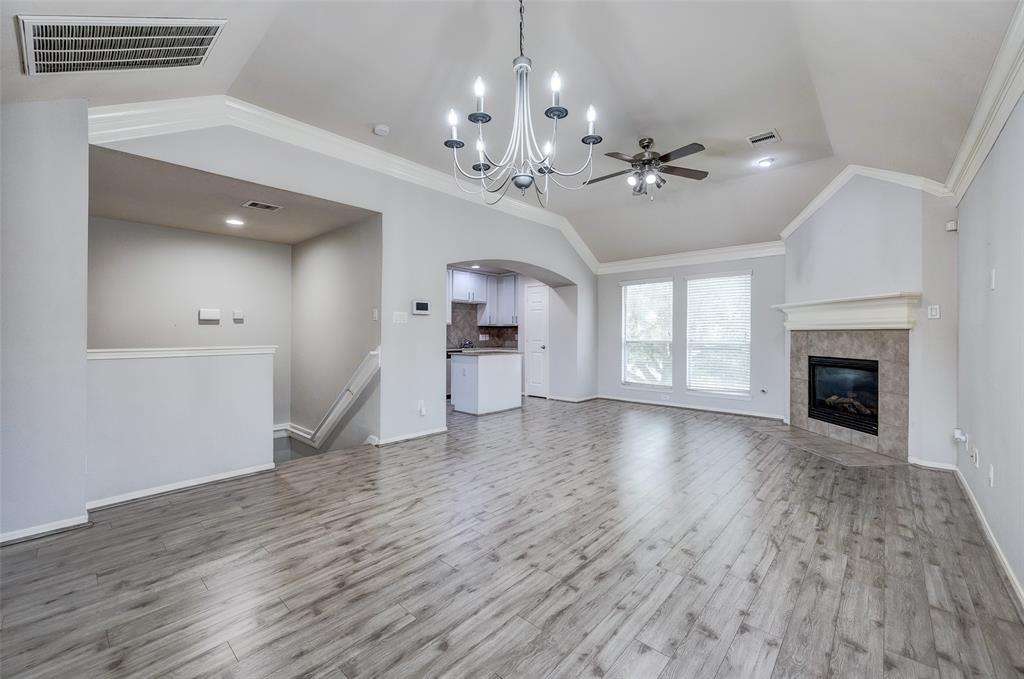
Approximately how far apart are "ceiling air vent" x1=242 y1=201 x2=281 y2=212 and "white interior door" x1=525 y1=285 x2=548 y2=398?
4937mm

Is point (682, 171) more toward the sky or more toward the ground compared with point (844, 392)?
more toward the sky

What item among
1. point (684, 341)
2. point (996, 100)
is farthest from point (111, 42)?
point (684, 341)

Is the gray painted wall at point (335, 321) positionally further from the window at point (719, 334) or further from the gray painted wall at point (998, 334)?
the window at point (719, 334)

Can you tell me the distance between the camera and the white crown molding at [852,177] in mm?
3916

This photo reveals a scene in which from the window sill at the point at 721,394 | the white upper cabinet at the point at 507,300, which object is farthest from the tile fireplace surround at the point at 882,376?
the white upper cabinet at the point at 507,300

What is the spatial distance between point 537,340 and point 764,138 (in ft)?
16.8

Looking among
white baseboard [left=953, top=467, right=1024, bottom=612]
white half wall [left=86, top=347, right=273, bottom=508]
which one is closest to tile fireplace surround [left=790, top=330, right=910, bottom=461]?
white baseboard [left=953, top=467, right=1024, bottom=612]

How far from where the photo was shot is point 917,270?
4.07m

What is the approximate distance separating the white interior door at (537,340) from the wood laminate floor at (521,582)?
15.1ft

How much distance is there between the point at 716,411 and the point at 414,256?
519cm

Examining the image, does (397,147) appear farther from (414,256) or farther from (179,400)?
(179,400)

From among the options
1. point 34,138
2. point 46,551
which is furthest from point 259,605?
point 34,138

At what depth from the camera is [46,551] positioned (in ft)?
8.04

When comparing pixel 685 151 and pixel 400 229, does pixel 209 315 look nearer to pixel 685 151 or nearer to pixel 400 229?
pixel 400 229
